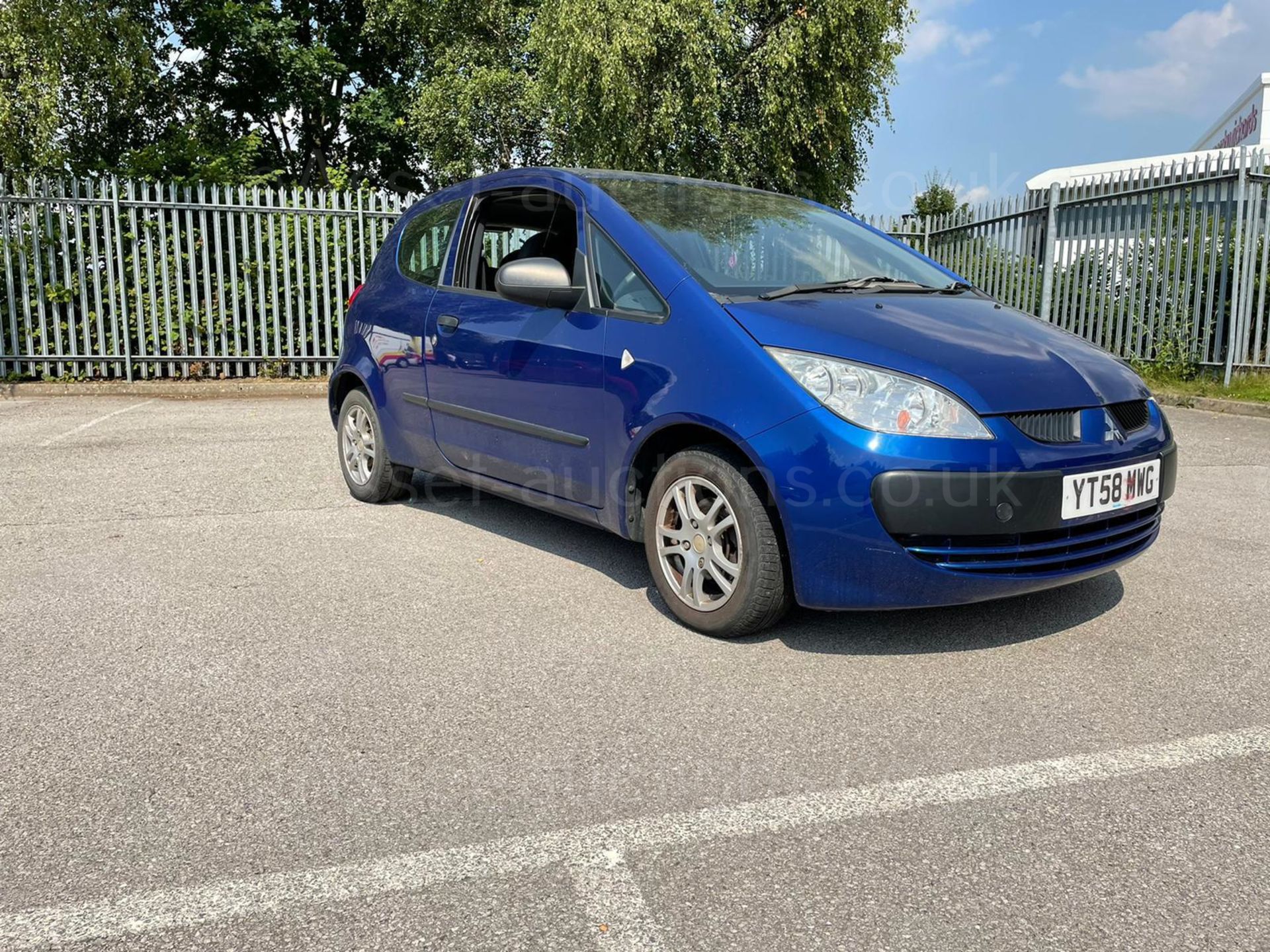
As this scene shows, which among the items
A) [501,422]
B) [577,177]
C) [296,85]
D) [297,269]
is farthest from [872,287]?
[296,85]

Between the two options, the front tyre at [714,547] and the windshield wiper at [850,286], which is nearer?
the front tyre at [714,547]

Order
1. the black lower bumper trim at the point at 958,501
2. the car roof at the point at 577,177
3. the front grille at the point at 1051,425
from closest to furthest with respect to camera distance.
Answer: the black lower bumper trim at the point at 958,501 → the front grille at the point at 1051,425 → the car roof at the point at 577,177

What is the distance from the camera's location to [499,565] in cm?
456

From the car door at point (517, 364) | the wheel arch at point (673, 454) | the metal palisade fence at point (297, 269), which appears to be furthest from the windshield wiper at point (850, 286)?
the metal palisade fence at point (297, 269)

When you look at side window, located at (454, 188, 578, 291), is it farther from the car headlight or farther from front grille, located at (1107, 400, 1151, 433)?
front grille, located at (1107, 400, 1151, 433)

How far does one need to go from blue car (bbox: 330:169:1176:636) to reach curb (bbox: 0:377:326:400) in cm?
739

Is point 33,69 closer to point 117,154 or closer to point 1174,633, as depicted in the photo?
point 117,154

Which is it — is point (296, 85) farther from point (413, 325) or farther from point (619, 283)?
point (619, 283)

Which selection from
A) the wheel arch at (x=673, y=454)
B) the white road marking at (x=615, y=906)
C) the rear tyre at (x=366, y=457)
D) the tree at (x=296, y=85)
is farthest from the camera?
the tree at (x=296, y=85)

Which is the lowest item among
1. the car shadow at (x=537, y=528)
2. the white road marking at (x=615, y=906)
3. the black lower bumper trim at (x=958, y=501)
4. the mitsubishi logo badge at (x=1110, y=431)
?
the white road marking at (x=615, y=906)

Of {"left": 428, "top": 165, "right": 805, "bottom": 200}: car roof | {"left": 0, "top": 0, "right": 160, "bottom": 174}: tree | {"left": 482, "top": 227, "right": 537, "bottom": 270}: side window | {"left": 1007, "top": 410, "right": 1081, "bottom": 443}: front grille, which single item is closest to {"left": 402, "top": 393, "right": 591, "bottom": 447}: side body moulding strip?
{"left": 482, "top": 227, "right": 537, "bottom": 270}: side window

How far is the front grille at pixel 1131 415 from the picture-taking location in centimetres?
350

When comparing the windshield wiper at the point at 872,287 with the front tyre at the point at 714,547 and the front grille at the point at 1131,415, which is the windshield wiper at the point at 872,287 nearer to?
the front tyre at the point at 714,547

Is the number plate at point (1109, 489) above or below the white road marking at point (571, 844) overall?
above
